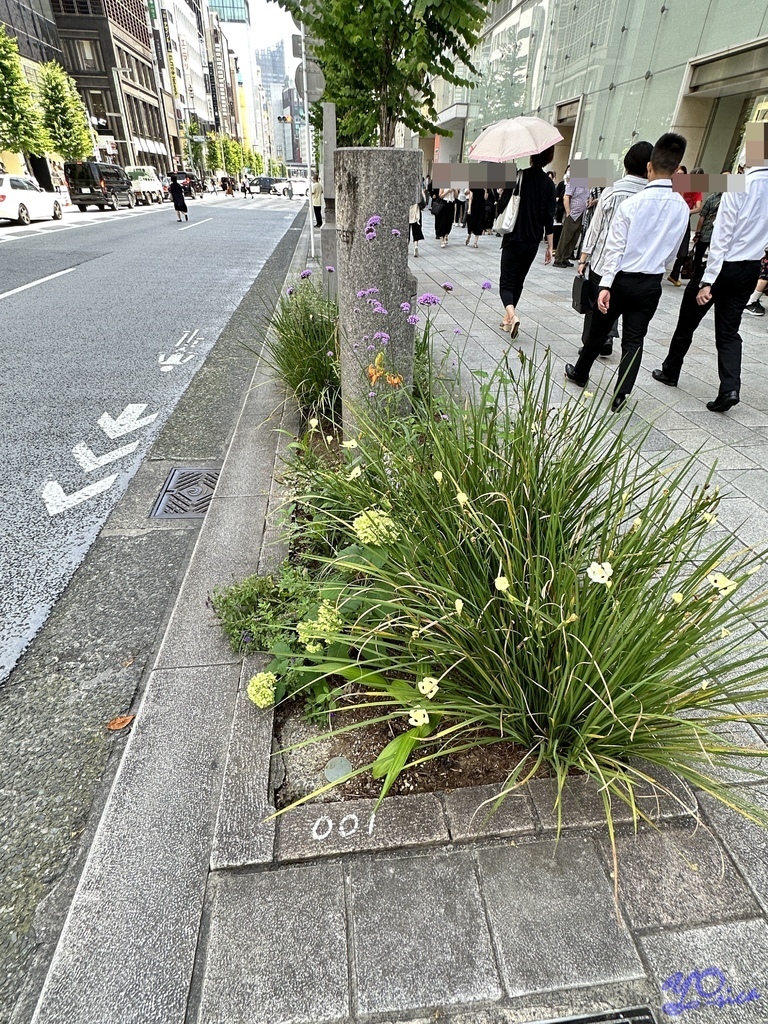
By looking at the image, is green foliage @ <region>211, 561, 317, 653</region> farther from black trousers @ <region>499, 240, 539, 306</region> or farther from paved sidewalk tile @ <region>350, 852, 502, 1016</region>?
black trousers @ <region>499, 240, 539, 306</region>

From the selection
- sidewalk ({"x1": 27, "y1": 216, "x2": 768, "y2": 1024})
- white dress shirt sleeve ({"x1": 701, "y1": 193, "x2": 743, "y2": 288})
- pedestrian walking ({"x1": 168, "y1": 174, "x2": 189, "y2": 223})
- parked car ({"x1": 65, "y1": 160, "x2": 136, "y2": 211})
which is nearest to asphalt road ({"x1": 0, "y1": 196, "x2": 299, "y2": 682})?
sidewalk ({"x1": 27, "y1": 216, "x2": 768, "y2": 1024})

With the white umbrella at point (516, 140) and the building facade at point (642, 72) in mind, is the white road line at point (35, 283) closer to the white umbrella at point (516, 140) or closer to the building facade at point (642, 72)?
the white umbrella at point (516, 140)

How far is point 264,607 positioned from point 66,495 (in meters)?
2.16

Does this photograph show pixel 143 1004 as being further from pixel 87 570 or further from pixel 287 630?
pixel 87 570

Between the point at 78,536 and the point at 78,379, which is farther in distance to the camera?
the point at 78,379

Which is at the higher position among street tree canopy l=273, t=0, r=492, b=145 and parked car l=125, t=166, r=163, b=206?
street tree canopy l=273, t=0, r=492, b=145

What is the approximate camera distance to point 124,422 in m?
4.89

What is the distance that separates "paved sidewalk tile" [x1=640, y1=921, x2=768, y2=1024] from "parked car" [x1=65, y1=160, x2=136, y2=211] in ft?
130

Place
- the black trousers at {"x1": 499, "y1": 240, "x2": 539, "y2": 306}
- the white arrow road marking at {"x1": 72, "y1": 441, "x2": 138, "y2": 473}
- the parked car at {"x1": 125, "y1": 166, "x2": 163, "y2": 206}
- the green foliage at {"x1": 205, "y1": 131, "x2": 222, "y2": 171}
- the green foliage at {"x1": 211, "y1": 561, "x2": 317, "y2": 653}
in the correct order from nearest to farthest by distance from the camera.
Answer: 1. the green foliage at {"x1": 211, "y1": 561, "x2": 317, "y2": 653}
2. the white arrow road marking at {"x1": 72, "y1": 441, "x2": 138, "y2": 473}
3. the black trousers at {"x1": 499, "y1": 240, "x2": 539, "y2": 306}
4. the parked car at {"x1": 125, "y1": 166, "x2": 163, "y2": 206}
5. the green foliage at {"x1": 205, "y1": 131, "x2": 222, "y2": 171}

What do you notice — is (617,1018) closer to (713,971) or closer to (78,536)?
(713,971)

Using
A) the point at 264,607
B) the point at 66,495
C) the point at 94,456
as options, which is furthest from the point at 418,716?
the point at 94,456

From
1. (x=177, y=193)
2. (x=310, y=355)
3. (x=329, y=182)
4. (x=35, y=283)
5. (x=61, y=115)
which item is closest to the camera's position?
(x=310, y=355)

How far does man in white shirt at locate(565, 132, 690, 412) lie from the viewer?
13.4 feet

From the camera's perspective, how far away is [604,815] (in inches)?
66.1
